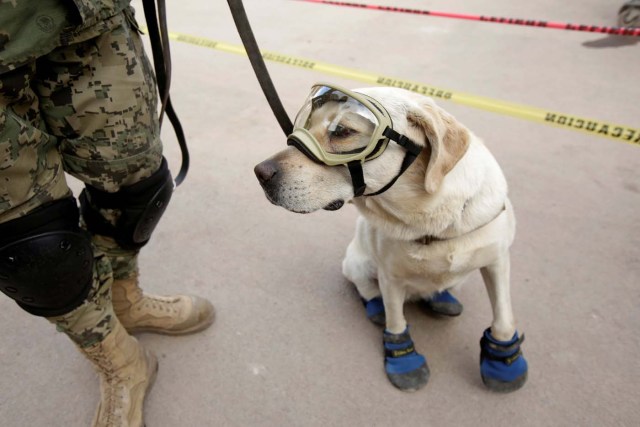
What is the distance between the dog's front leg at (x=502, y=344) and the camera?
1.53 metres

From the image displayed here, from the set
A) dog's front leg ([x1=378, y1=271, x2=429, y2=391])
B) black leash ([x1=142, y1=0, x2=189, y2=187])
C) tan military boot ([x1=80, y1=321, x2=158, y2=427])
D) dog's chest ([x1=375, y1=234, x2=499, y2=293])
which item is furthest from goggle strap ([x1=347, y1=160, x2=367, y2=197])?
tan military boot ([x1=80, y1=321, x2=158, y2=427])

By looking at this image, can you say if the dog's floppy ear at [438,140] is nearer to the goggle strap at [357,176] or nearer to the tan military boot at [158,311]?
the goggle strap at [357,176]

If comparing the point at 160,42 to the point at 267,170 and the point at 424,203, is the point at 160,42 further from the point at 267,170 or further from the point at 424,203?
the point at 424,203

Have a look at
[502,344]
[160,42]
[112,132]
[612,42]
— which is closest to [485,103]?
[612,42]

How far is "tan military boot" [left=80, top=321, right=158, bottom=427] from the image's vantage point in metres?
1.46

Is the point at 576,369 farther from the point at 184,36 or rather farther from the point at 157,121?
the point at 184,36

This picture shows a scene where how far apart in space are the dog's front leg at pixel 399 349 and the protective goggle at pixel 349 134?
51 centimetres

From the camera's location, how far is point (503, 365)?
5.04ft

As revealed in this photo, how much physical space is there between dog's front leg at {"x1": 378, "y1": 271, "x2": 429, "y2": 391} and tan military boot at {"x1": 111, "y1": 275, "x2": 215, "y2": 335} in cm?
77

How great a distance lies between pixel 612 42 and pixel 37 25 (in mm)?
4751

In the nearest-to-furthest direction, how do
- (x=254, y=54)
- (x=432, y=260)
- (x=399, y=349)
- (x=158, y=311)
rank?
(x=254, y=54)
(x=432, y=260)
(x=399, y=349)
(x=158, y=311)

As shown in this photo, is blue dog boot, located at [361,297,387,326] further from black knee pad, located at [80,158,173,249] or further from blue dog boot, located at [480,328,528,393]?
black knee pad, located at [80,158,173,249]

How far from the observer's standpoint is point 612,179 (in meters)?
2.52

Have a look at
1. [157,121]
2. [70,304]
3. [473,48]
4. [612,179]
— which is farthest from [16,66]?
[473,48]
